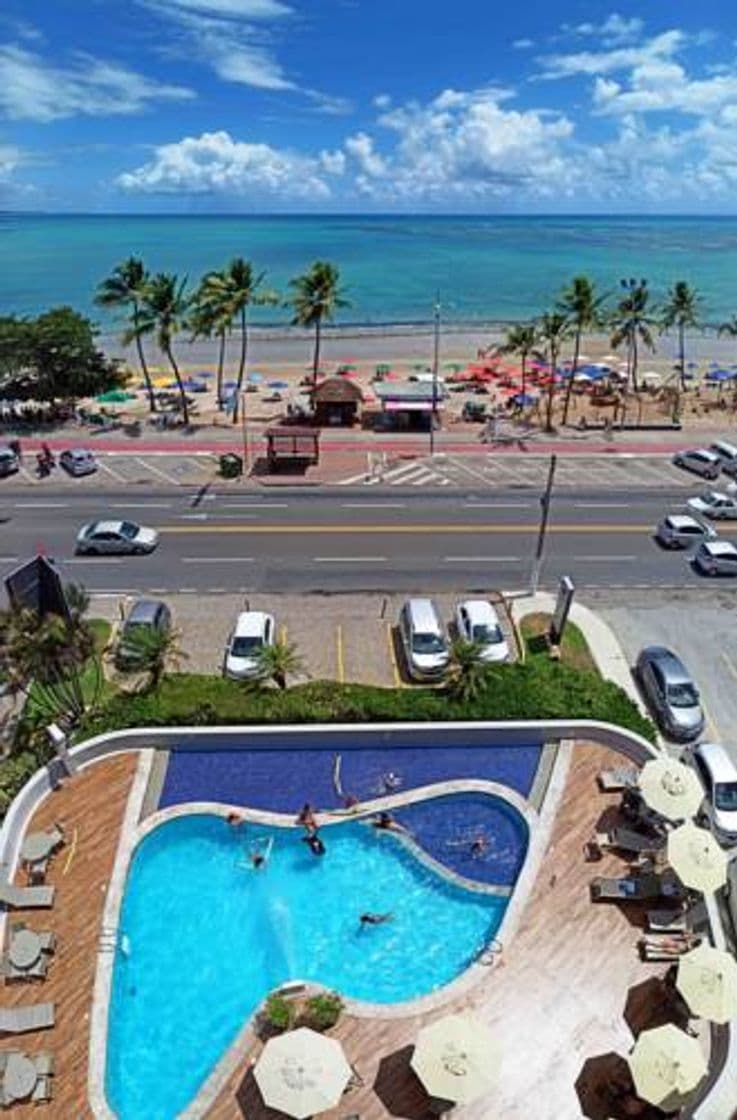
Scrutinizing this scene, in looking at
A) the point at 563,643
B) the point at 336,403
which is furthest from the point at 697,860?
the point at 336,403

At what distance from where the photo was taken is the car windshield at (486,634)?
103ft

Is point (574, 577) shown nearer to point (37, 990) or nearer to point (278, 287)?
point (37, 990)

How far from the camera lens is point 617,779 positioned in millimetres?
22703

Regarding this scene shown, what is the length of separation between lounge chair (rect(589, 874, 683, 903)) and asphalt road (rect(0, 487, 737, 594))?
18.9m

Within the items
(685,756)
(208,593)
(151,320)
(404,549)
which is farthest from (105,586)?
(151,320)

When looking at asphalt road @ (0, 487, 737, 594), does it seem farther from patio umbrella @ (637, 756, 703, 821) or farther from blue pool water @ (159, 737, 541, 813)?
patio umbrella @ (637, 756, 703, 821)

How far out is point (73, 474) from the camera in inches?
1973

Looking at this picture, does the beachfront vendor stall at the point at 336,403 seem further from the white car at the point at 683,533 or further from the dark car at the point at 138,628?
the dark car at the point at 138,628

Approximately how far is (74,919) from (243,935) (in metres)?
4.19

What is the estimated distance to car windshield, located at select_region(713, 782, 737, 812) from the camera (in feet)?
77.8

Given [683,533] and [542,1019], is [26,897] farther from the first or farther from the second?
[683,533]

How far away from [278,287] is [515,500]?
12127cm

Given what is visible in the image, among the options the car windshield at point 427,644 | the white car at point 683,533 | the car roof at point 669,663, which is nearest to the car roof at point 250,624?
the car windshield at point 427,644

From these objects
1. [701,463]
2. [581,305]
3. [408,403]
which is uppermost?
[581,305]
